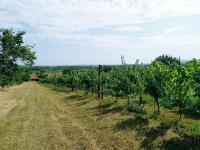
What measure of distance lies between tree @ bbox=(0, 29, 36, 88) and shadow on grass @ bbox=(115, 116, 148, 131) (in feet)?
78.8

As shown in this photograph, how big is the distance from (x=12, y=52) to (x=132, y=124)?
25.8 metres

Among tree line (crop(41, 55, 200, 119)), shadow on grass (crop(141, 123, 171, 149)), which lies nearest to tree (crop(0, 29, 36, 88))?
tree line (crop(41, 55, 200, 119))

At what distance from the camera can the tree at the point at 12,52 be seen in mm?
43281

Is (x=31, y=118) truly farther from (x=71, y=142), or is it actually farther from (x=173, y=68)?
(x=173, y=68)

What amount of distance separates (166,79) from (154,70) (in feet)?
5.57

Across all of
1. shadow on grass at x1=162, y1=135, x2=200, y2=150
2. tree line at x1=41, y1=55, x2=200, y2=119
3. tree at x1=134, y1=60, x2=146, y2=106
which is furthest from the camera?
tree at x1=134, y1=60, x2=146, y2=106

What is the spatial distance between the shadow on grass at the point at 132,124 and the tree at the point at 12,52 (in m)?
24.0

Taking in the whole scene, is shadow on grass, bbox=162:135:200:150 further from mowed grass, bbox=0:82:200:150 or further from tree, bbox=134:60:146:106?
tree, bbox=134:60:146:106

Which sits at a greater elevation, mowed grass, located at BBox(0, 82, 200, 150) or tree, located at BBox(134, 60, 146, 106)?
tree, located at BBox(134, 60, 146, 106)

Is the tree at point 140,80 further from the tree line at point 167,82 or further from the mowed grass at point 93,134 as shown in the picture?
the mowed grass at point 93,134

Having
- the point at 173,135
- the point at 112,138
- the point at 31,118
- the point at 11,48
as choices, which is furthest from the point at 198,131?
the point at 11,48

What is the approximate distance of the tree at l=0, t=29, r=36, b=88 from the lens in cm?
4328

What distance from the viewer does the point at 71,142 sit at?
19.3m

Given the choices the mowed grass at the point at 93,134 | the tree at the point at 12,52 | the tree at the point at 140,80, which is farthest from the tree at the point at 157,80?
the tree at the point at 12,52
